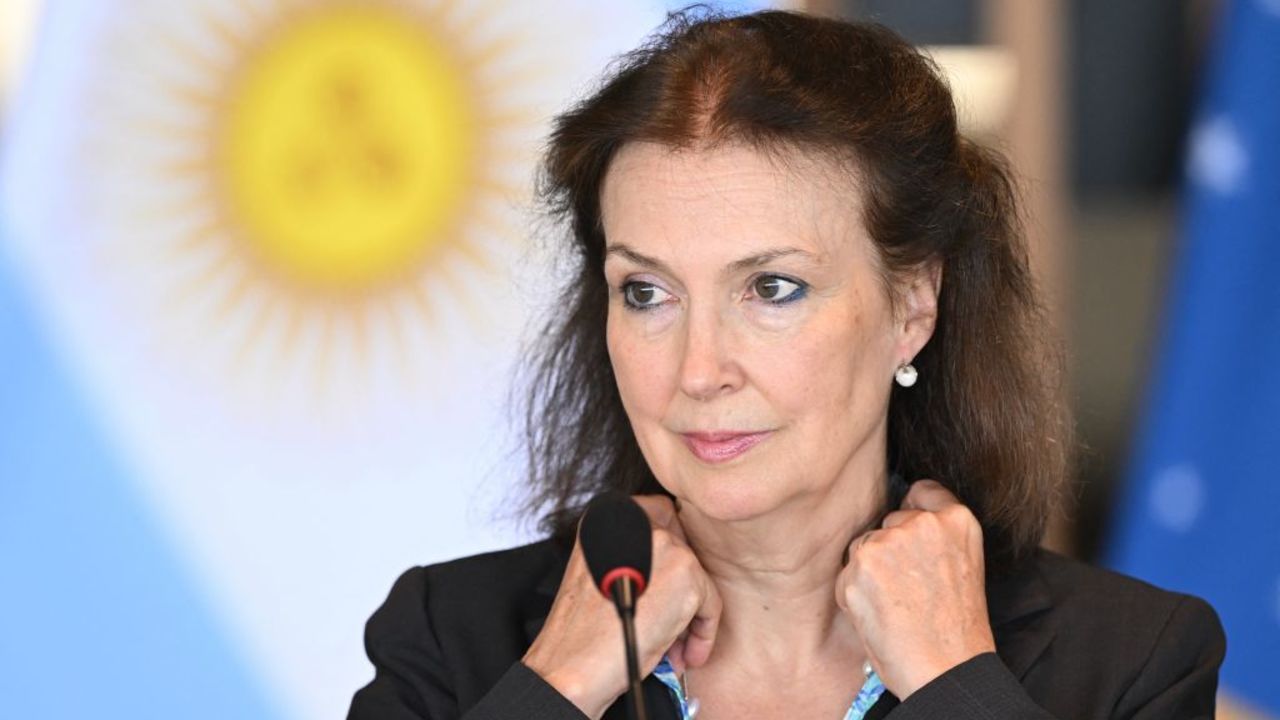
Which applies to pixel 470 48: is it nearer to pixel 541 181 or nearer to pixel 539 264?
pixel 539 264

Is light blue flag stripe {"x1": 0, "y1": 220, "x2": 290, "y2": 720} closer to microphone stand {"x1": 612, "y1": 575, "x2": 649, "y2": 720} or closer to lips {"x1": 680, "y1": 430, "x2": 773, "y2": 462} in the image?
lips {"x1": 680, "y1": 430, "x2": 773, "y2": 462}

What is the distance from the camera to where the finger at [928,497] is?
8.16ft

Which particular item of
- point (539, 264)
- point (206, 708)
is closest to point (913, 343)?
point (539, 264)

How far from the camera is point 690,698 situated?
2.43m

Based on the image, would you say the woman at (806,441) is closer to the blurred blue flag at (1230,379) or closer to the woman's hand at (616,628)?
the woman's hand at (616,628)

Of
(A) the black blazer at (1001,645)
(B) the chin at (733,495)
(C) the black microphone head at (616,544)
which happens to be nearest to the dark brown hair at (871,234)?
(A) the black blazer at (1001,645)

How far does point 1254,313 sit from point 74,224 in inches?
96.6

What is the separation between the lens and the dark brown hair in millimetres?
2322

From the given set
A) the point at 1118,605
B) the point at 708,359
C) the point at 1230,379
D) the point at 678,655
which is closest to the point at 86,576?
the point at 678,655

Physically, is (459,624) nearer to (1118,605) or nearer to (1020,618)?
(1020,618)

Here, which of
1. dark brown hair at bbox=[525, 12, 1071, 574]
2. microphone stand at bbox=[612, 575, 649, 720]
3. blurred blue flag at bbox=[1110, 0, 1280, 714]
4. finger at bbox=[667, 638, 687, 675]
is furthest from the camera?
blurred blue flag at bbox=[1110, 0, 1280, 714]

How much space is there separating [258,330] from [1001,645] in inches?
69.1

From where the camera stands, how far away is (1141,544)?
420 cm

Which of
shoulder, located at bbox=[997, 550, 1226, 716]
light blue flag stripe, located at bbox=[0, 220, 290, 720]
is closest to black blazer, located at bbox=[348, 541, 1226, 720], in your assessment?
shoulder, located at bbox=[997, 550, 1226, 716]
